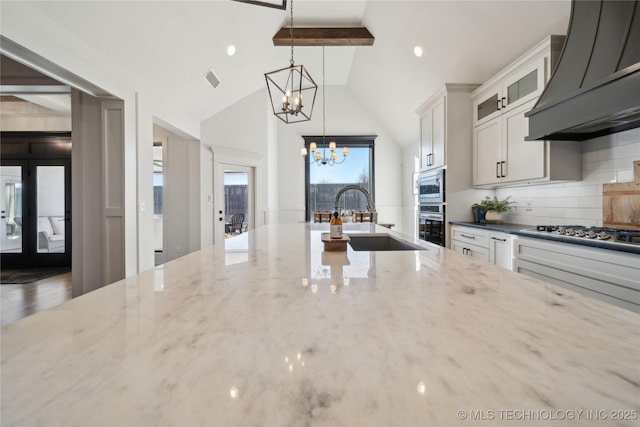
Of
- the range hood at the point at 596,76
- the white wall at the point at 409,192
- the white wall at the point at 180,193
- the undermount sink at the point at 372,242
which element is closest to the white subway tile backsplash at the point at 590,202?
the range hood at the point at 596,76

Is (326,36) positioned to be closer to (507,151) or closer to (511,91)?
(511,91)

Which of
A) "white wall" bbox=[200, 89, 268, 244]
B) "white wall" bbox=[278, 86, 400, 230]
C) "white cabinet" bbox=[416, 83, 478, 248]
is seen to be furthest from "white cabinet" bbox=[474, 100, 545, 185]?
"white wall" bbox=[200, 89, 268, 244]

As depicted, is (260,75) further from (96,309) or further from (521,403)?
(521,403)

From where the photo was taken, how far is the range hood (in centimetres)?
158

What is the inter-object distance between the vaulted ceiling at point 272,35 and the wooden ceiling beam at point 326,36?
9 cm

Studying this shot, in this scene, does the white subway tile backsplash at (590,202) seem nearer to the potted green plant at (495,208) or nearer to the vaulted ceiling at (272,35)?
A: the potted green plant at (495,208)

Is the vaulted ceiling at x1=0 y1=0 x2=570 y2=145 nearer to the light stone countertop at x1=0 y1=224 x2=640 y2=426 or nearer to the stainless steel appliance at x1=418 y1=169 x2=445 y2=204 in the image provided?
the stainless steel appliance at x1=418 y1=169 x2=445 y2=204

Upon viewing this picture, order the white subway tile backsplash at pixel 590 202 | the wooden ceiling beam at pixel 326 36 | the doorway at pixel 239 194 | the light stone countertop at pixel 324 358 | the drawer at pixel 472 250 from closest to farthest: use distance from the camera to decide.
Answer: the light stone countertop at pixel 324 358 < the white subway tile backsplash at pixel 590 202 < the drawer at pixel 472 250 < the wooden ceiling beam at pixel 326 36 < the doorway at pixel 239 194

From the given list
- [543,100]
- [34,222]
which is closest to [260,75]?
[543,100]

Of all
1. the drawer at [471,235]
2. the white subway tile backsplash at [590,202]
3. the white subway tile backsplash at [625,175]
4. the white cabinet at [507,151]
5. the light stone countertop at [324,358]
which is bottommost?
the drawer at [471,235]

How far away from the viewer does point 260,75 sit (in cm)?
526

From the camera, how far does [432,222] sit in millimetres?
4090

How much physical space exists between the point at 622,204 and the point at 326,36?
153 inches

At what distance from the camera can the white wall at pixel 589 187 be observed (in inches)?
84.6
